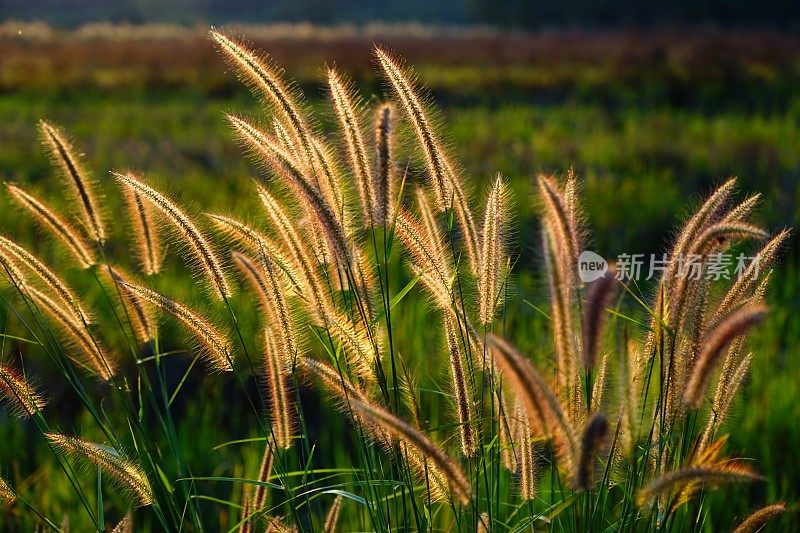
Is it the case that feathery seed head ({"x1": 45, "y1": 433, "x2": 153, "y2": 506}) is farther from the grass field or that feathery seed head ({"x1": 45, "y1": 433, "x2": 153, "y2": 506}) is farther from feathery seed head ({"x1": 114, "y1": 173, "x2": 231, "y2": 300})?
feathery seed head ({"x1": 114, "y1": 173, "x2": 231, "y2": 300})

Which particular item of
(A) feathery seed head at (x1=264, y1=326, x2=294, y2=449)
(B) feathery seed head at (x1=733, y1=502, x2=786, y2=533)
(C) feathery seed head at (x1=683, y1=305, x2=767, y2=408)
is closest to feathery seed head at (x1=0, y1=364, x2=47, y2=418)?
(A) feathery seed head at (x1=264, y1=326, x2=294, y2=449)

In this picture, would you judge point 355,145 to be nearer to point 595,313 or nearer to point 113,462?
point 595,313

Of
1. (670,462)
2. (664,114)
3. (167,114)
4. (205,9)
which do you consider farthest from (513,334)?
(205,9)

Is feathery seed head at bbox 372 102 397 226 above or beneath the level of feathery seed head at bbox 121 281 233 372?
above

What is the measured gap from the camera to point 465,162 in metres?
7.41

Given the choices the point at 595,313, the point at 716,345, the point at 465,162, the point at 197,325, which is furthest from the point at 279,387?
the point at 465,162

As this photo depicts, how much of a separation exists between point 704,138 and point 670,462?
7710mm

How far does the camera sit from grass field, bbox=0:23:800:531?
9.29 ft

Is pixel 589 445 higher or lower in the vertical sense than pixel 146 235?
lower

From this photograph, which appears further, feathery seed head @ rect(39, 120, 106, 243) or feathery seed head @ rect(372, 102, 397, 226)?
feathery seed head @ rect(39, 120, 106, 243)

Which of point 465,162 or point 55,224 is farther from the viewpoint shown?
point 465,162

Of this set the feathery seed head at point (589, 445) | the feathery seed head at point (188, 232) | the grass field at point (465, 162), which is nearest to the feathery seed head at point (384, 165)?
the grass field at point (465, 162)

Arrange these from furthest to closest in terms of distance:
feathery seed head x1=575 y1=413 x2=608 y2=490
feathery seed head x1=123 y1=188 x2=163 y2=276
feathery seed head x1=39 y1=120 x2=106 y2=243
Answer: feathery seed head x1=123 y1=188 x2=163 y2=276
feathery seed head x1=39 y1=120 x2=106 y2=243
feathery seed head x1=575 y1=413 x2=608 y2=490

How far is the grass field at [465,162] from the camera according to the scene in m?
2.83
